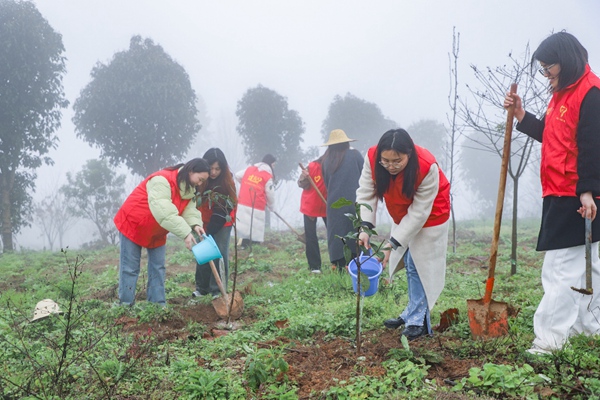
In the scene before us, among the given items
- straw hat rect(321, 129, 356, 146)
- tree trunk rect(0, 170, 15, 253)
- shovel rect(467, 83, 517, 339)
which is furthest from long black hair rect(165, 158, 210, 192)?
tree trunk rect(0, 170, 15, 253)

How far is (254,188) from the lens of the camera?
9.08m

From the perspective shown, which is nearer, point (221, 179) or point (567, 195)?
point (567, 195)

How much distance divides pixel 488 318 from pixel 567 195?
0.90 metres

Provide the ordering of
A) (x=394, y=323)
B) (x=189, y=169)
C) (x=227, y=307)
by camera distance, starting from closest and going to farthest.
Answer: (x=394, y=323) < (x=227, y=307) < (x=189, y=169)

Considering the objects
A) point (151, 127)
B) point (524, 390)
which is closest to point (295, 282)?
point (524, 390)

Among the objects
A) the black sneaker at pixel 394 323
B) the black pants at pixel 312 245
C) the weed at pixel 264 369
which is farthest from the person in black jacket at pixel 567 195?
the black pants at pixel 312 245

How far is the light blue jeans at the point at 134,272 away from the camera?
14.8ft

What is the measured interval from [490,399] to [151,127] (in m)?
14.5

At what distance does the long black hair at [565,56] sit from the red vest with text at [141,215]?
3300mm

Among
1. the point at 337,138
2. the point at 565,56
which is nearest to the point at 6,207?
the point at 337,138

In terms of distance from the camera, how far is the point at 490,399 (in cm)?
210

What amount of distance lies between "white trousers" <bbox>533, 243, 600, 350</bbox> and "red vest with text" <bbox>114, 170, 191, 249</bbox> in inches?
129

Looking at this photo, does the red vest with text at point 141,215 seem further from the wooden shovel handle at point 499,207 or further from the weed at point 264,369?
the wooden shovel handle at point 499,207

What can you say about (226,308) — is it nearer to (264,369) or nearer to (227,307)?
(227,307)
